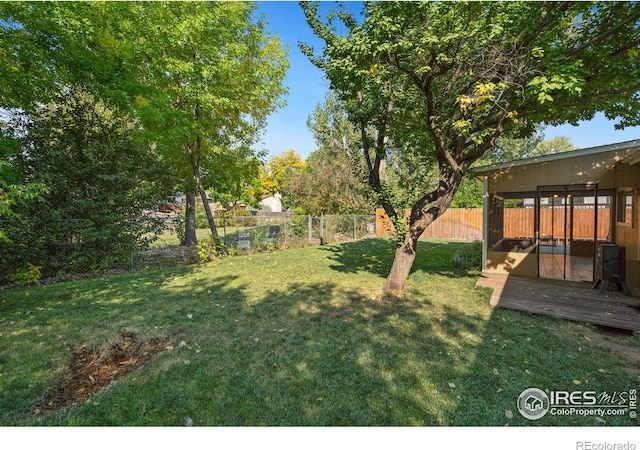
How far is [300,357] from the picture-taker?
10.2ft

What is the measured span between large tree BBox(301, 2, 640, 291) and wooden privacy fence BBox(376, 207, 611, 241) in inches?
102

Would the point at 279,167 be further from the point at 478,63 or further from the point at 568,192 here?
the point at 478,63

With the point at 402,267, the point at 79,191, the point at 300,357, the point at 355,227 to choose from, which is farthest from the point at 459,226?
the point at 79,191

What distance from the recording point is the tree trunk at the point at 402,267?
18.1 feet

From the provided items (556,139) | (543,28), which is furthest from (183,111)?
(556,139)

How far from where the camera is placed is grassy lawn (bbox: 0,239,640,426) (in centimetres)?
226

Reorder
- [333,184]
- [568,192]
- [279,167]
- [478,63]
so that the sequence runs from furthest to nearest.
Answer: [279,167] → [333,184] → [568,192] → [478,63]

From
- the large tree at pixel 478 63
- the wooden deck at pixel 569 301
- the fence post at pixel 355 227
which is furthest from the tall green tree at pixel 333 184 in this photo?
the wooden deck at pixel 569 301

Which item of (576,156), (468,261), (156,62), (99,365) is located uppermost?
(156,62)

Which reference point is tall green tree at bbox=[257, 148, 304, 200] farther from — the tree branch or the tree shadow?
the tree branch

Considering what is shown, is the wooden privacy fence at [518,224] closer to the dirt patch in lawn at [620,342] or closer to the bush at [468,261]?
the bush at [468,261]

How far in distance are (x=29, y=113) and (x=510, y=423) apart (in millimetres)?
10641

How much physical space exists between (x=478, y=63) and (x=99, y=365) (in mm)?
6979

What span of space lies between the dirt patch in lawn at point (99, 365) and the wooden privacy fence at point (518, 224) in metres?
5.62
